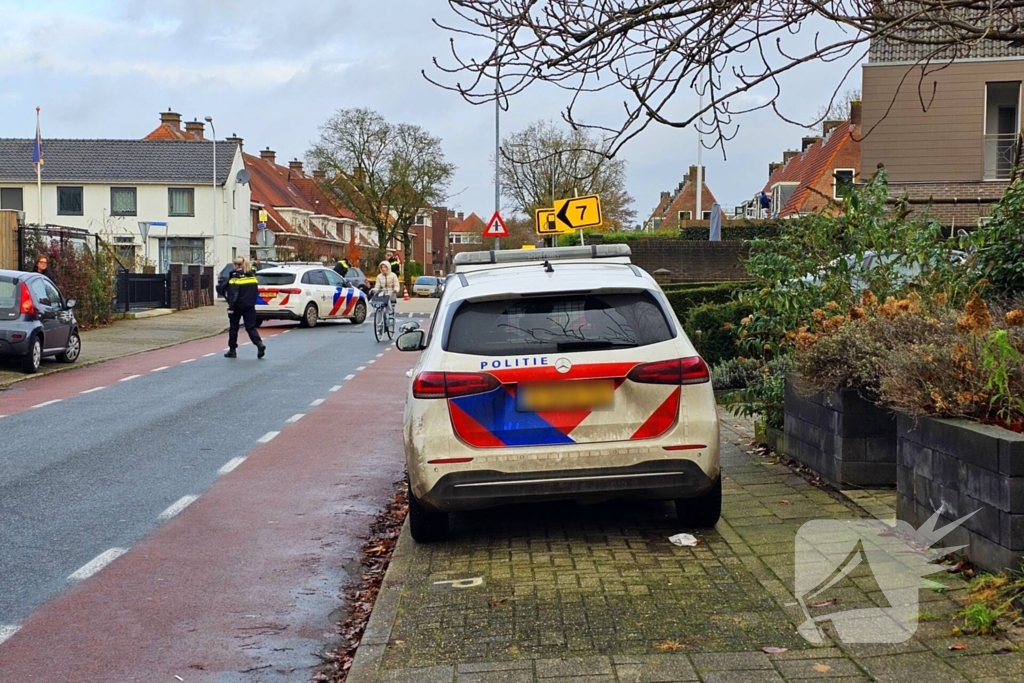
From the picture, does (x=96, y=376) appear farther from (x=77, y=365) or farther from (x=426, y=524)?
(x=426, y=524)

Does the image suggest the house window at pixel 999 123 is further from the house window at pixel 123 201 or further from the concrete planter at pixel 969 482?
the house window at pixel 123 201

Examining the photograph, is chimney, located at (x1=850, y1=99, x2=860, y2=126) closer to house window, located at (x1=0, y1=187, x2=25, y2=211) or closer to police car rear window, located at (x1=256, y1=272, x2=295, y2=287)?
police car rear window, located at (x1=256, y1=272, x2=295, y2=287)

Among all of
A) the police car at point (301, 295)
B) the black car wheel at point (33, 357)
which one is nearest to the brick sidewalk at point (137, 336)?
the black car wheel at point (33, 357)

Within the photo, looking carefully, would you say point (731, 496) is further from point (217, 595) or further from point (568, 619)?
point (217, 595)

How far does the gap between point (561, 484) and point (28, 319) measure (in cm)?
1385

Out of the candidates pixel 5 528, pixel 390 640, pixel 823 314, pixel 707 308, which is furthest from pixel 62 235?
pixel 390 640

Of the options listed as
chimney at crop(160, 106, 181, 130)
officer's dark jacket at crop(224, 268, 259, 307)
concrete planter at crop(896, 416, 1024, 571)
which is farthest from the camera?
chimney at crop(160, 106, 181, 130)

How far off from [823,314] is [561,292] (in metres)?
2.64

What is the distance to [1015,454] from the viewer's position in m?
4.68

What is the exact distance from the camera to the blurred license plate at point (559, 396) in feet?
20.0

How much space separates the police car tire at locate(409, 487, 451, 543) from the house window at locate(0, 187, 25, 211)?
62067 millimetres

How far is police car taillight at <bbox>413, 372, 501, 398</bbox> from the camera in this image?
609 centimetres

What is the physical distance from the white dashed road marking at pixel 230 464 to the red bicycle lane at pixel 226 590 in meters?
0.08

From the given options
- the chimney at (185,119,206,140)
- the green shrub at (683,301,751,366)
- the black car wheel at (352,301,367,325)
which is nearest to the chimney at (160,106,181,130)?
the chimney at (185,119,206,140)
